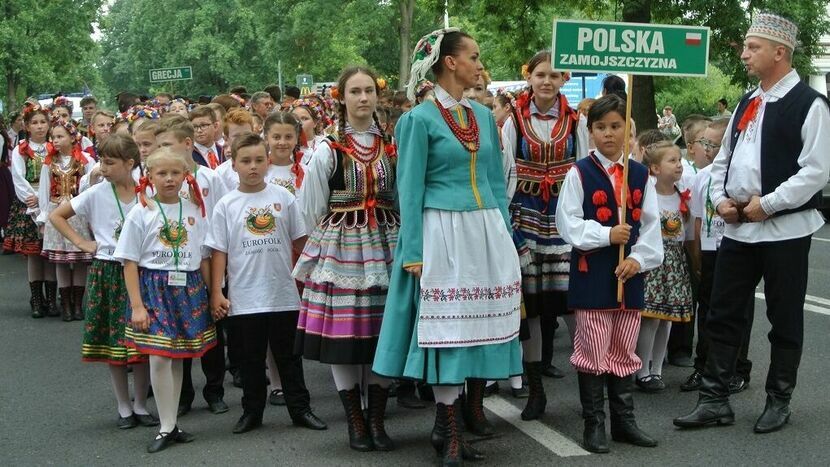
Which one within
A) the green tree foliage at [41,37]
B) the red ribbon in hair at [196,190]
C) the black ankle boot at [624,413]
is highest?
the green tree foliage at [41,37]

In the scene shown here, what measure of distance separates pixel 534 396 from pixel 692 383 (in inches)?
51.2

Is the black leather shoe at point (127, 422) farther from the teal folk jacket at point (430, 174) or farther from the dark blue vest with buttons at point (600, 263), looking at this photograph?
the dark blue vest with buttons at point (600, 263)

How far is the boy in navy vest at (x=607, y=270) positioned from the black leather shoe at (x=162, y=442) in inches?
87.7

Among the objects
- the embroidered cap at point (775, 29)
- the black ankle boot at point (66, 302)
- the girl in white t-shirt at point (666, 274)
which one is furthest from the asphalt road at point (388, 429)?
the black ankle boot at point (66, 302)

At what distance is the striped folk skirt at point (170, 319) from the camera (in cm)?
660

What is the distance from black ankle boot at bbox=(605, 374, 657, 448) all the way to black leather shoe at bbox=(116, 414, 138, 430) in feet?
9.38

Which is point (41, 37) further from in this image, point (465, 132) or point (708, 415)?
point (708, 415)

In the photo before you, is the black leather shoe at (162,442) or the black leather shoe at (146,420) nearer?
the black leather shoe at (162,442)

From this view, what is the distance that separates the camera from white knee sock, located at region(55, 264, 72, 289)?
11406 mm

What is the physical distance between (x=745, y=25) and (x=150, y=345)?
59.9ft

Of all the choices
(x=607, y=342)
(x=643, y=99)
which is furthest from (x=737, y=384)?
(x=643, y=99)

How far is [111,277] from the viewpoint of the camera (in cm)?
734

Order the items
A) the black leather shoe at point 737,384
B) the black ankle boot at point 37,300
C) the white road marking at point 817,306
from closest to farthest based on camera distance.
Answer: the black leather shoe at point 737,384
the white road marking at point 817,306
the black ankle boot at point 37,300

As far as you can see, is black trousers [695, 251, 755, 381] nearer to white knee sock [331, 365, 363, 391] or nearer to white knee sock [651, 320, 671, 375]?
white knee sock [651, 320, 671, 375]
